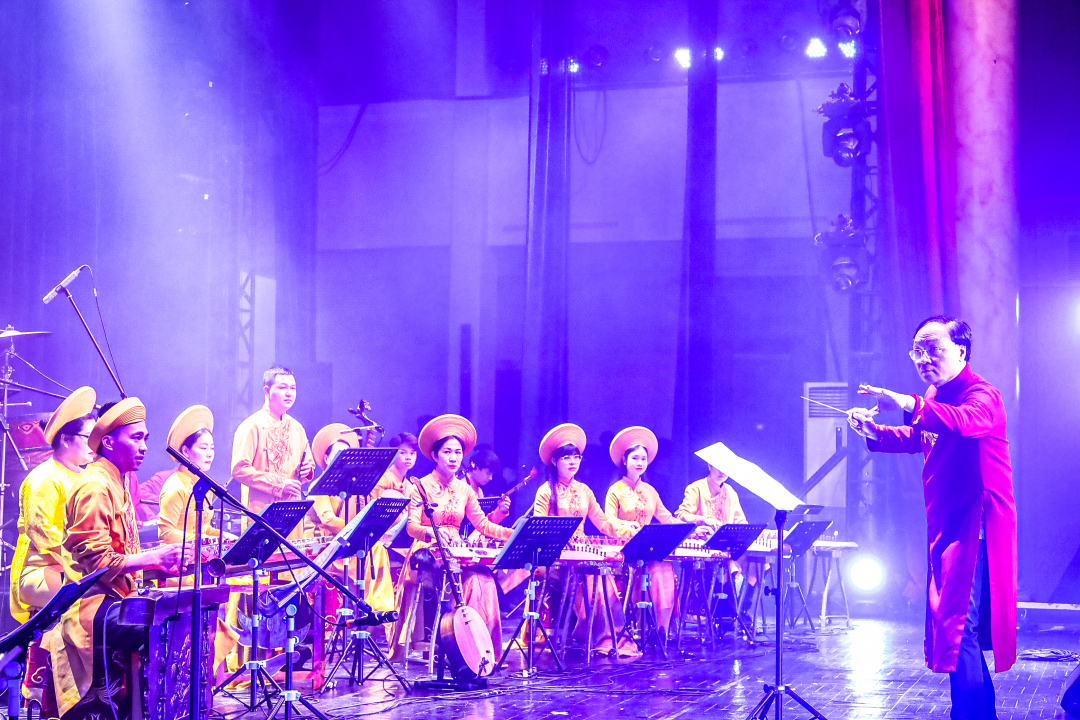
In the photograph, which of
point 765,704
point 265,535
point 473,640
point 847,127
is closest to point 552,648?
point 473,640

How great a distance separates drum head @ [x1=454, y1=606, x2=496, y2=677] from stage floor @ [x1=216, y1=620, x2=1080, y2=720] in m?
0.17

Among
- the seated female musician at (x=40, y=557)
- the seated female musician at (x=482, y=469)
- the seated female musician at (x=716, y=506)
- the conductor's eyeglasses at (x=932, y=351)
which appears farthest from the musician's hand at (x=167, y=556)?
the seated female musician at (x=482, y=469)

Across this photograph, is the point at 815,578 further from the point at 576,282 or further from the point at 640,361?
the point at 576,282

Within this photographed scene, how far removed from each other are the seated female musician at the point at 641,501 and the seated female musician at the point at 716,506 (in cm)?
27

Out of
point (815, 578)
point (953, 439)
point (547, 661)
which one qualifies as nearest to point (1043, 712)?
point (953, 439)

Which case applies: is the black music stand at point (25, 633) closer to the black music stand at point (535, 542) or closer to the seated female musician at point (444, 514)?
the black music stand at point (535, 542)

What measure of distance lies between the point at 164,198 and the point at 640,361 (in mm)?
5592

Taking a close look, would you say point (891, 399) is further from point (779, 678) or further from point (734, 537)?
point (734, 537)

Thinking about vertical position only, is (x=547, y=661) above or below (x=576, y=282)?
below

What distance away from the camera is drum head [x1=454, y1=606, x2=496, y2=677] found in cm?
684

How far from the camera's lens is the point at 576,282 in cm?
1331

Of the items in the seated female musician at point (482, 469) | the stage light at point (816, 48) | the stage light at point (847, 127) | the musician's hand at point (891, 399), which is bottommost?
the seated female musician at point (482, 469)

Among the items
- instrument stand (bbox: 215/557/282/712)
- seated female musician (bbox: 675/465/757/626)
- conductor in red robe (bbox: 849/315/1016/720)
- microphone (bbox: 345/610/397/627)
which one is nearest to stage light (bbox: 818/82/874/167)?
seated female musician (bbox: 675/465/757/626)

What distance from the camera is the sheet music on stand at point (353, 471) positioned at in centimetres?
623
